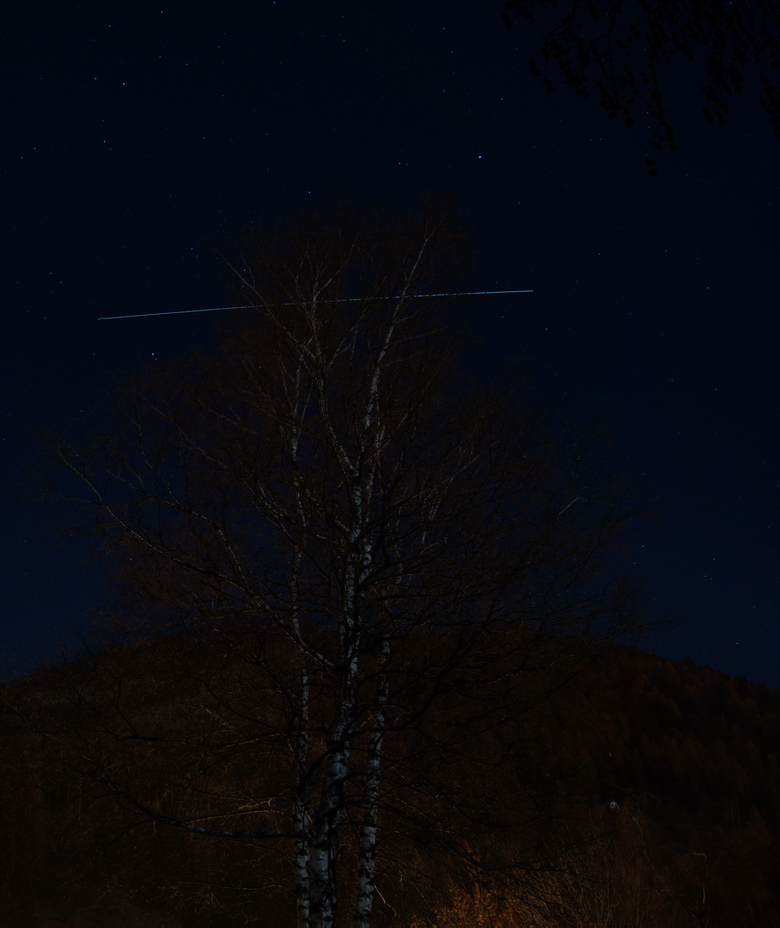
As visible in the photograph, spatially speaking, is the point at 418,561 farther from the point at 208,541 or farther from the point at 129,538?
the point at 129,538

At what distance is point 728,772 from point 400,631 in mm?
72147

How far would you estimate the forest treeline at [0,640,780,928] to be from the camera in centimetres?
680

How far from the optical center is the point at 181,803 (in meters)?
9.17

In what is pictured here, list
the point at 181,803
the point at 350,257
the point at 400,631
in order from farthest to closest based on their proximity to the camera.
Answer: the point at 181,803 < the point at 350,257 < the point at 400,631

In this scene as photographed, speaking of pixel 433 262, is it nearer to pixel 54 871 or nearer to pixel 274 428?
pixel 274 428

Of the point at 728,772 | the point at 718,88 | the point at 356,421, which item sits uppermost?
the point at 728,772

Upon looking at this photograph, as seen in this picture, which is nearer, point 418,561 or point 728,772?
point 418,561

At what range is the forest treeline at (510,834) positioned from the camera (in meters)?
6.80

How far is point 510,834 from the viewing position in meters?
8.06

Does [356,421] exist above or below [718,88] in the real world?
above

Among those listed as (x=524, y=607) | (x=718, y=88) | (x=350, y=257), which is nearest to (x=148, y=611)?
(x=524, y=607)

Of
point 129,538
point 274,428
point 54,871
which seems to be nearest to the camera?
point 129,538

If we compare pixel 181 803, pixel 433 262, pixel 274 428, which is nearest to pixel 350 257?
pixel 433 262

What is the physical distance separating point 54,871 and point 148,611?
25844mm
